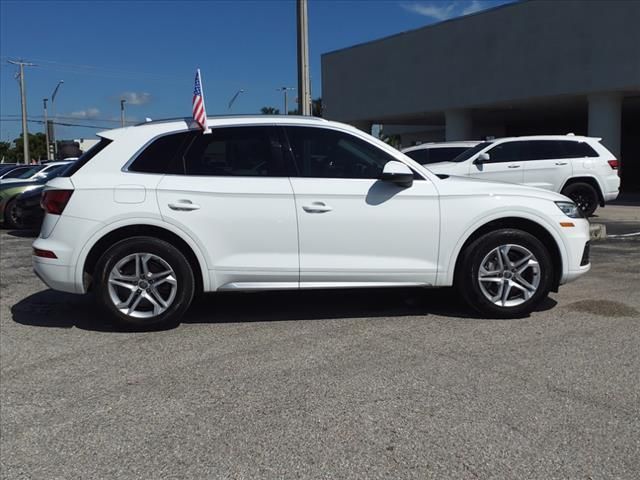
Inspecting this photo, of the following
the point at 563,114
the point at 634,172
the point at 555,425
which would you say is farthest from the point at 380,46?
the point at 555,425

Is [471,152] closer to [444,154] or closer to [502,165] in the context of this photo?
[502,165]

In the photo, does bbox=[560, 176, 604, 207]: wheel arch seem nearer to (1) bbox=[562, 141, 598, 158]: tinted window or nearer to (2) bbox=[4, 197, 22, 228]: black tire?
(1) bbox=[562, 141, 598, 158]: tinted window

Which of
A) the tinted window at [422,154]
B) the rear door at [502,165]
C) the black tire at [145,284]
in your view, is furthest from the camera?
the tinted window at [422,154]

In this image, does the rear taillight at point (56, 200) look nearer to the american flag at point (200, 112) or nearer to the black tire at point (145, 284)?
the black tire at point (145, 284)

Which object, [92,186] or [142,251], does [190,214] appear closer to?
[142,251]

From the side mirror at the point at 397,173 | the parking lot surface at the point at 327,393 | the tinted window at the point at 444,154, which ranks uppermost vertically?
the tinted window at the point at 444,154

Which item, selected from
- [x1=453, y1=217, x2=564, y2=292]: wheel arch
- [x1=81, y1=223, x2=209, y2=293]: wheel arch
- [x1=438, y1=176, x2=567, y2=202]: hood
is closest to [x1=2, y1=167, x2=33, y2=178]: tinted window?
[x1=81, y1=223, x2=209, y2=293]: wheel arch

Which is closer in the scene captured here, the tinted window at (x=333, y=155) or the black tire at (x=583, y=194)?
the tinted window at (x=333, y=155)

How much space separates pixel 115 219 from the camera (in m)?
5.12

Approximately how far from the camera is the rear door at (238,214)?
515 cm

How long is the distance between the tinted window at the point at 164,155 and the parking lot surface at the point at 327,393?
1.39 metres

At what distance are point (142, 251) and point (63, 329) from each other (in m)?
1.10

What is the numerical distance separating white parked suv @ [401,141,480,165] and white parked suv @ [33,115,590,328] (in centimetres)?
956

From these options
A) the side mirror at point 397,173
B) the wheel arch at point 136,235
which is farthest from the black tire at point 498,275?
the wheel arch at point 136,235
